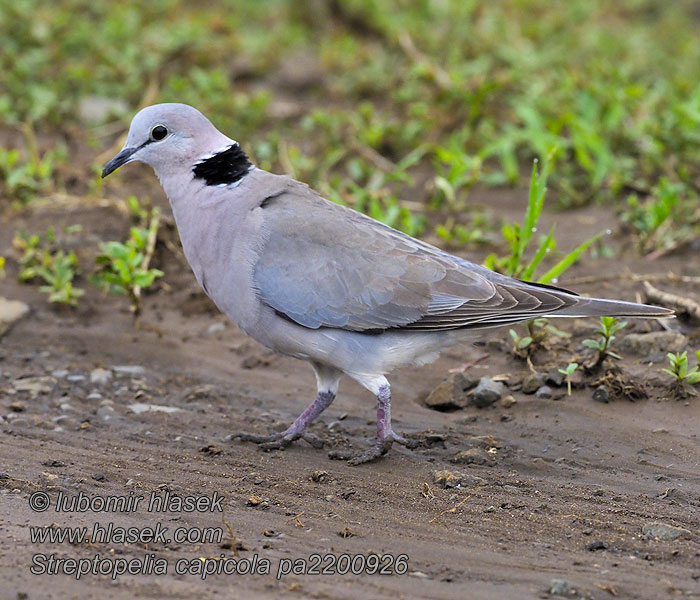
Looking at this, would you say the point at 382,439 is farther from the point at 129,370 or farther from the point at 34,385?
the point at 34,385

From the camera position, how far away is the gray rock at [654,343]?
4871 mm

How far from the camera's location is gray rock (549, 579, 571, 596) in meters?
3.08

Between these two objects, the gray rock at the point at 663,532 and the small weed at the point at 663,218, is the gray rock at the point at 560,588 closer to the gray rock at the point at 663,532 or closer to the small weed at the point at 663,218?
the gray rock at the point at 663,532

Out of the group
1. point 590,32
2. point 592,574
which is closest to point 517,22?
point 590,32

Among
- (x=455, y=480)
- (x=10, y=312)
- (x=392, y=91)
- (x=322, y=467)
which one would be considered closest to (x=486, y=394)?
(x=455, y=480)

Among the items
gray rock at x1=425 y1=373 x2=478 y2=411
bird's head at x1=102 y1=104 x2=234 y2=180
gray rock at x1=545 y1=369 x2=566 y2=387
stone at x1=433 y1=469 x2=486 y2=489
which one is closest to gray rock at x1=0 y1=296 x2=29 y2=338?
bird's head at x1=102 y1=104 x2=234 y2=180

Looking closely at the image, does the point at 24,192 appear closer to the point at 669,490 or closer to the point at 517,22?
the point at 669,490

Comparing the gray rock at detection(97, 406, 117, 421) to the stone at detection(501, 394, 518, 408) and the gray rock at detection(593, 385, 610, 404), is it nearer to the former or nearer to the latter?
the stone at detection(501, 394, 518, 408)

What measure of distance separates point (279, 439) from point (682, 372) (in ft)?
6.06

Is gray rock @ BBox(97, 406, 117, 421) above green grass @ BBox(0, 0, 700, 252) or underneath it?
underneath

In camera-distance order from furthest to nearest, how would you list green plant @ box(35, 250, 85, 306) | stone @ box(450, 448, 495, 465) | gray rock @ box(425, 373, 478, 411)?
green plant @ box(35, 250, 85, 306)
gray rock @ box(425, 373, 478, 411)
stone @ box(450, 448, 495, 465)

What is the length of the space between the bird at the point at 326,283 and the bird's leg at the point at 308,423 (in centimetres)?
1

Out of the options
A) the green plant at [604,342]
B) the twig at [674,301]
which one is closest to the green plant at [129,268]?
the green plant at [604,342]

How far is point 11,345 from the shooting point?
539 cm
